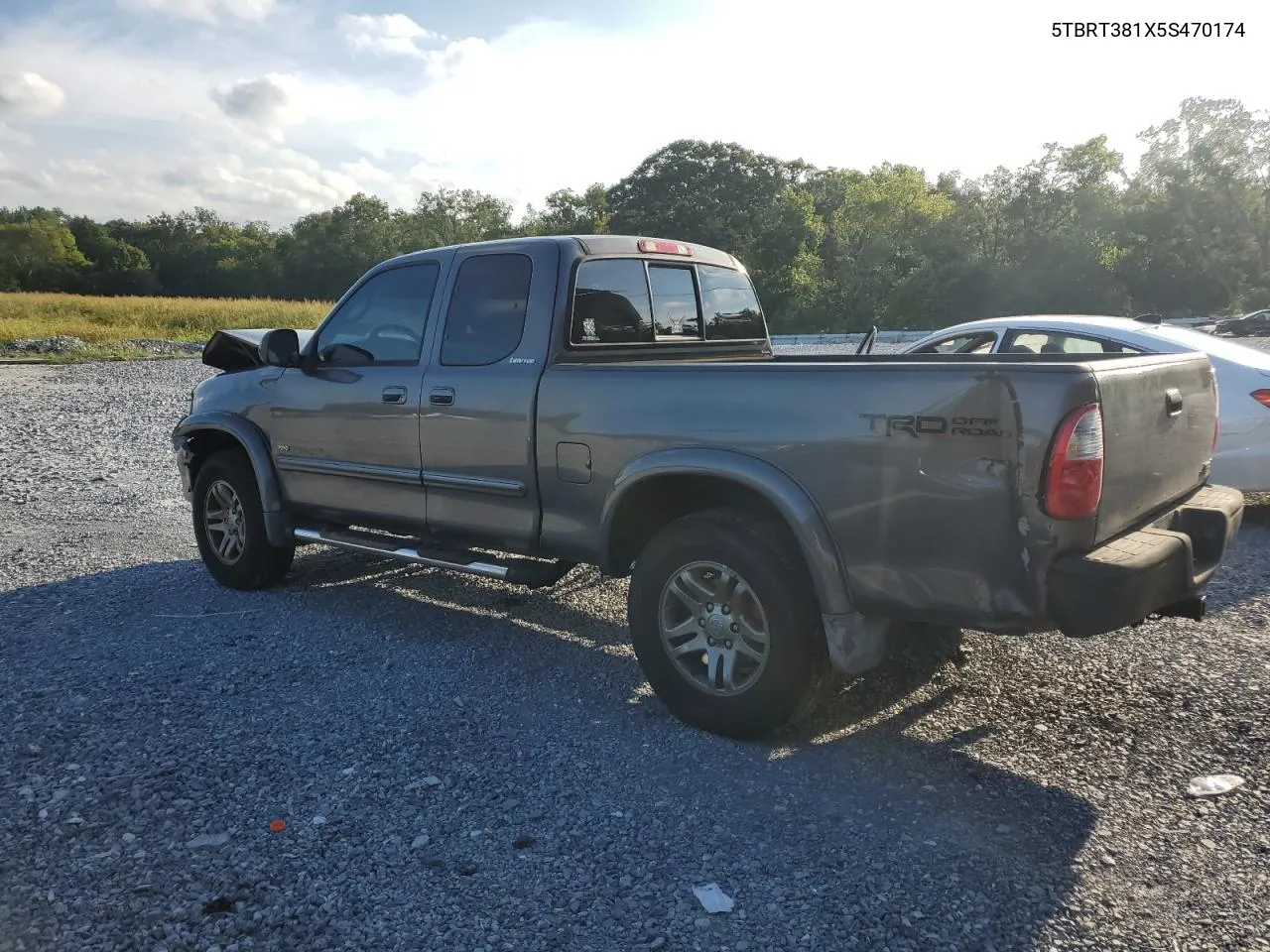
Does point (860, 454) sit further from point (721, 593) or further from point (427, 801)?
point (427, 801)

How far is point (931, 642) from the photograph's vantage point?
4703mm

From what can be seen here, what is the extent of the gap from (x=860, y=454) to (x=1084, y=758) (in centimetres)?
152

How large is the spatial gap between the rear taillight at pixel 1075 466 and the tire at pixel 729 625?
998 mm

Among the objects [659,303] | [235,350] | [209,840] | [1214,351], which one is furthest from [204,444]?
[1214,351]

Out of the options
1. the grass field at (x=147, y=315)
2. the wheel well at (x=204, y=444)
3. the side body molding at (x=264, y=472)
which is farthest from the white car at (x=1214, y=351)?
the grass field at (x=147, y=315)

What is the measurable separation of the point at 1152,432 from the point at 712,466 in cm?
158

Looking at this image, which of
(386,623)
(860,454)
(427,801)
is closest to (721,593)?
(860,454)

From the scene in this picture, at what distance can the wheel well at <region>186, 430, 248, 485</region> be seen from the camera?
6.31 meters

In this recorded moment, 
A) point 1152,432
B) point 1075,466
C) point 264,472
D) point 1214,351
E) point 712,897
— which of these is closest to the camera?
point 712,897

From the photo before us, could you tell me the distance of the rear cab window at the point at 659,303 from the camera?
4.73 metres

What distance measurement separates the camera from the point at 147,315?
1521 inches

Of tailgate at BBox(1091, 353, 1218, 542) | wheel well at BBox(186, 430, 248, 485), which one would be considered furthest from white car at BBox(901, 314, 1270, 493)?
Result: wheel well at BBox(186, 430, 248, 485)

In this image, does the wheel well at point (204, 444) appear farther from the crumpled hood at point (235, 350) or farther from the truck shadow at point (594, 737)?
the truck shadow at point (594, 737)

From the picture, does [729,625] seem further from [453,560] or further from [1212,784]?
[1212,784]
